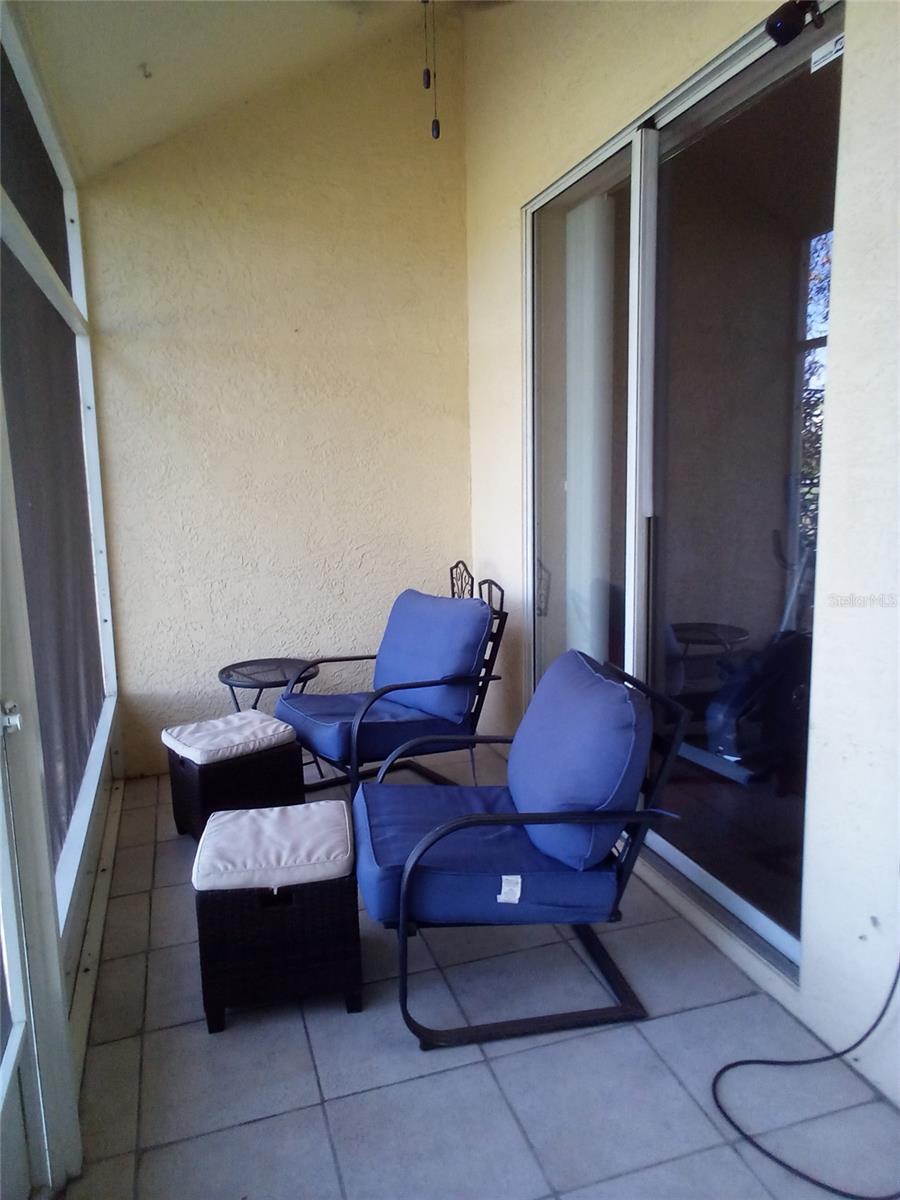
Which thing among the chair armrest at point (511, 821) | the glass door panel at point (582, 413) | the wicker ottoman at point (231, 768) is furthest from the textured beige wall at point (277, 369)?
the chair armrest at point (511, 821)

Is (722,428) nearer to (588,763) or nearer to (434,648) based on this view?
(588,763)

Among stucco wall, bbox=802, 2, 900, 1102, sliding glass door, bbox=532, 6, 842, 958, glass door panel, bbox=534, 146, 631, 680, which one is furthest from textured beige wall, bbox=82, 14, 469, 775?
stucco wall, bbox=802, 2, 900, 1102

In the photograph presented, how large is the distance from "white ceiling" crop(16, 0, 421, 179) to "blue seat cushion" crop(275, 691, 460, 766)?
227cm

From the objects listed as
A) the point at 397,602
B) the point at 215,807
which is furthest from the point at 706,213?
the point at 215,807

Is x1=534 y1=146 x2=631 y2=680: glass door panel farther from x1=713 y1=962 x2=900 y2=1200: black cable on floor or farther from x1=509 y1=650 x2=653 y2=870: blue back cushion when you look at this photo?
x1=713 y1=962 x2=900 y2=1200: black cable on floor

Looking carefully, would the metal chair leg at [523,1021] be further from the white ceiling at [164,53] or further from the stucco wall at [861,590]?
the white ceiling at [164,53]

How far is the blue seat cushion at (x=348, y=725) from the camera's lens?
2.98 metres

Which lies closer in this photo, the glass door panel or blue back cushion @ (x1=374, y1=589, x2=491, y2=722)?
the glass door panel

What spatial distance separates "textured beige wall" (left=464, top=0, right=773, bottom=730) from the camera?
7.52 ft

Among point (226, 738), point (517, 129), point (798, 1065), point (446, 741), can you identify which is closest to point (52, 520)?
point (226, 738)

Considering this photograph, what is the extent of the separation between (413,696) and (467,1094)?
1.70 meters

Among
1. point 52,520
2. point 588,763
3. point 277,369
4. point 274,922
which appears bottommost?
point 274,922

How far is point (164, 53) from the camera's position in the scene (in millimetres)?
2707

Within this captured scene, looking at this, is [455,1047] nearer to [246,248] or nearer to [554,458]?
[554,458]
